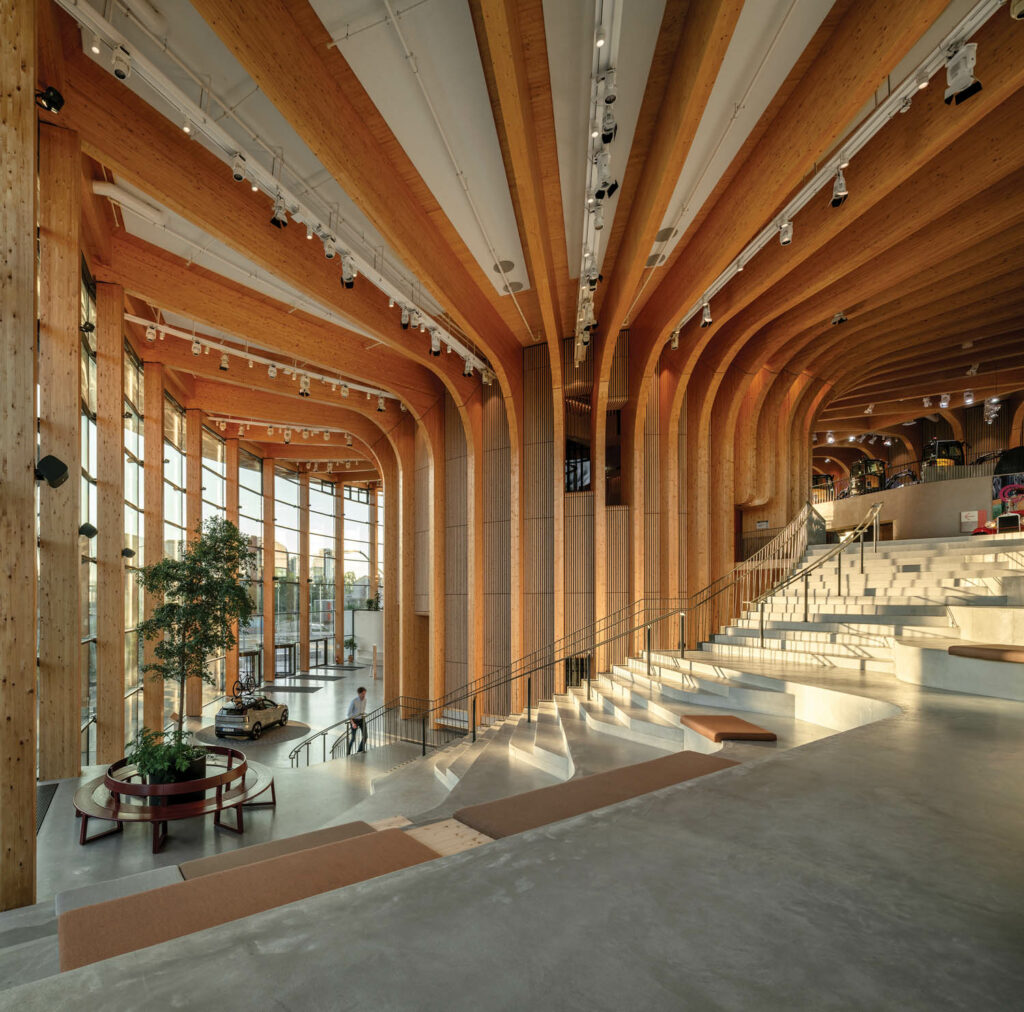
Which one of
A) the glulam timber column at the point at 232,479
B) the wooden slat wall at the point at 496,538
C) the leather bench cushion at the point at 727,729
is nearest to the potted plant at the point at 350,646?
the glulam timber column at the point at 232,479

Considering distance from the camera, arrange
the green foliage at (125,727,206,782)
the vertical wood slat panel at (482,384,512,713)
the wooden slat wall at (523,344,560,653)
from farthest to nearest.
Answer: the vertical wood slat panel at (482,384,512,713)
the wooden slat wall at (523,344,560,653)
the green foliage at (125,727,206,782)

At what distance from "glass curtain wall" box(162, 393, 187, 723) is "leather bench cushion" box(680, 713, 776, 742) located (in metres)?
15.0

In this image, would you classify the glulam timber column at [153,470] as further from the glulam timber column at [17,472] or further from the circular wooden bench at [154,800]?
the glulam timber column at [17,472]

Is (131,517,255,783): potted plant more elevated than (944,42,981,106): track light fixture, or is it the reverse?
(944,42,981,106): track light fixture

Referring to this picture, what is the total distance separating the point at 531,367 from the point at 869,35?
30.4 ft

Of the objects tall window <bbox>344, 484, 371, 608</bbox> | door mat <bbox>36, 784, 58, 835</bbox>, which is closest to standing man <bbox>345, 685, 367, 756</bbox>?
door mat <bbox>36, 784, 58, 835</bbox>

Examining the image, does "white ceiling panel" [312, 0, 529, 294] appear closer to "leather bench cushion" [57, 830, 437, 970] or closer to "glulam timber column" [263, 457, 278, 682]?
"leather bench cushion" [57, 830, 437, 970]

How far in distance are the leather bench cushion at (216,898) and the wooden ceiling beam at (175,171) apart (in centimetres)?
742

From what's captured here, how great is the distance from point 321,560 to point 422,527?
1256 centimetres

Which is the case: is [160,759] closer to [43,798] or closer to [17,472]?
[43,798]

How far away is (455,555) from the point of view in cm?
1544

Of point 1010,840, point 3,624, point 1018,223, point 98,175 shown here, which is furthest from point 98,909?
point 1018,223

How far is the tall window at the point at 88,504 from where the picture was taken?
991 centimetres

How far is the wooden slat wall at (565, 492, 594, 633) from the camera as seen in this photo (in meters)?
12.9
